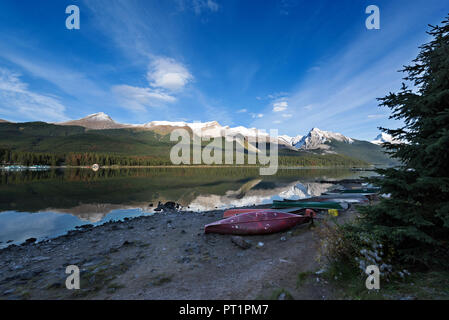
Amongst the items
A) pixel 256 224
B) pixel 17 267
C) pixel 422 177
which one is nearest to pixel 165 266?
pixel 256 224

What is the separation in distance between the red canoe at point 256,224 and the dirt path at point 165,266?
19.0 inches

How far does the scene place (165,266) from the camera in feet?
34.1

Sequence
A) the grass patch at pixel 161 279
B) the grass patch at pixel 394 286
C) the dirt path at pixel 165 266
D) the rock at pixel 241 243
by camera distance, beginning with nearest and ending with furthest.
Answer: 1. the grass patch at pixel 394 286
2. the dirt path at pixel 165 266
3. the grass patch at pixel 161 279
4. the rock at pixel 241 243

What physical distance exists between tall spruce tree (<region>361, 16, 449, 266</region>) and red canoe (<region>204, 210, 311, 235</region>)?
732 cm

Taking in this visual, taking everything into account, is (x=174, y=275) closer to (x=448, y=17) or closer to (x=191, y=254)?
(x=191, y=254)

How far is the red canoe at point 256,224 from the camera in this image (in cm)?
1448

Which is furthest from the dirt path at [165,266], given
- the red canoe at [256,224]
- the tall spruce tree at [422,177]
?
the tall spruce tree at [422,177]

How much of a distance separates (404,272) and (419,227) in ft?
5.15

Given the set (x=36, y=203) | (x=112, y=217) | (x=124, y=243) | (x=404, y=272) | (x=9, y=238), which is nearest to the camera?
(x=404, y=272)

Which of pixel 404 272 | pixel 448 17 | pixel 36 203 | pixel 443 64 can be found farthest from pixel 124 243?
pixel 36 203

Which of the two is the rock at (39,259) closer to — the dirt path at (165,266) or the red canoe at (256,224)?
the dirt path at (165,266)

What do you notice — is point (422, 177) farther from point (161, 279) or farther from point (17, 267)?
point (17, 267)

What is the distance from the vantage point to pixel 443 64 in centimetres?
659
